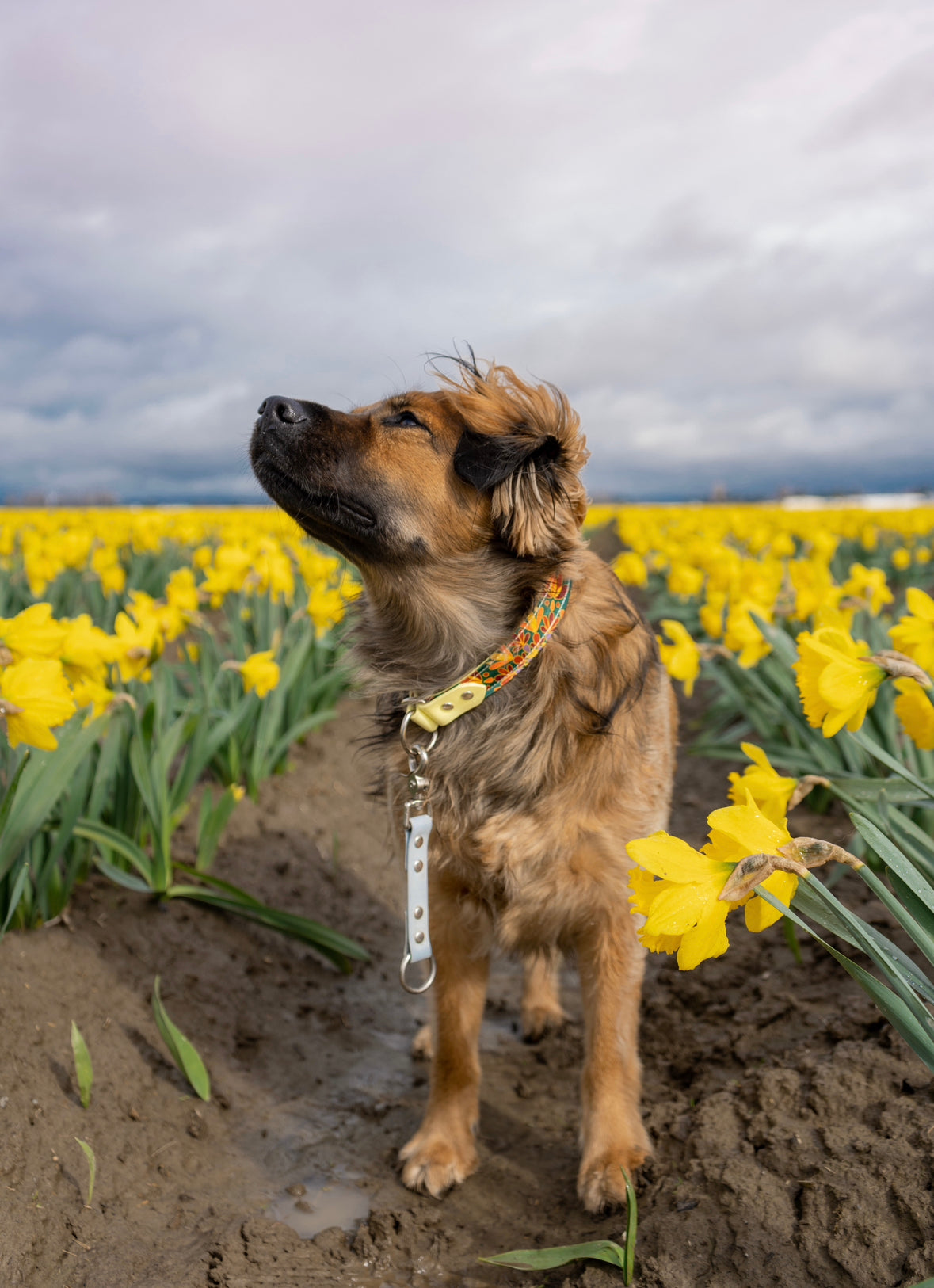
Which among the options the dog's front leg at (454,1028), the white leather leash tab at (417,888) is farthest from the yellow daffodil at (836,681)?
the dog's front leg at (454,1028)

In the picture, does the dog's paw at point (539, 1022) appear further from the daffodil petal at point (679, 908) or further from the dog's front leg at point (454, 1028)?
the daffodil petal at point (679, 908)

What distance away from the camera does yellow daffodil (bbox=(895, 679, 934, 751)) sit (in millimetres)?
1785

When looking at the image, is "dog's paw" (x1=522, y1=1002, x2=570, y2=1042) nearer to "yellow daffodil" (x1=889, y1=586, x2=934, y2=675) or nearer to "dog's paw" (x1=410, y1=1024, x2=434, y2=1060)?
"dog's paw" (x1=410, y1=1024, x2=434, y2=1060)

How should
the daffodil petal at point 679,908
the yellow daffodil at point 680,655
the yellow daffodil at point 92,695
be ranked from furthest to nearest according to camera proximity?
1. the yellow daffodil at point 680,655
2. the yellow daffodil at point 92,695
3. the daffodil petal at point 679,908

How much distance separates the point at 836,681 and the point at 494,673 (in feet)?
2.64

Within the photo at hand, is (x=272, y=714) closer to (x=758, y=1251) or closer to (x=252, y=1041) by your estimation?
(x=252, y=1041)

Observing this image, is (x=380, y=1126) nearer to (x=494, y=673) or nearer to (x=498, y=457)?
(x=494, y=673)

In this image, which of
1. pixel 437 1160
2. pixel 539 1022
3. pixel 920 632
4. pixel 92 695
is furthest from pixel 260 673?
pixel 920 632

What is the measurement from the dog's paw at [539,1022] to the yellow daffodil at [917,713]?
167cm

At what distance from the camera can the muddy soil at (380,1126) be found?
1688mm

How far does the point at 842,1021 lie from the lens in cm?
229

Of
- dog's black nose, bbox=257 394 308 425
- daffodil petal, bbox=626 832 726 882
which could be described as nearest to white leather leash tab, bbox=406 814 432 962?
daffodil petal, bbox=626 832 726 882

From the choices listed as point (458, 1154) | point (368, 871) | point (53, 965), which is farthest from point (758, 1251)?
point (368, 871)

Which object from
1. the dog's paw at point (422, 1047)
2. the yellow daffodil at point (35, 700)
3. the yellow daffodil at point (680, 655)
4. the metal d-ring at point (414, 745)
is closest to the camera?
the yellow daffodil at point (35, 700)
